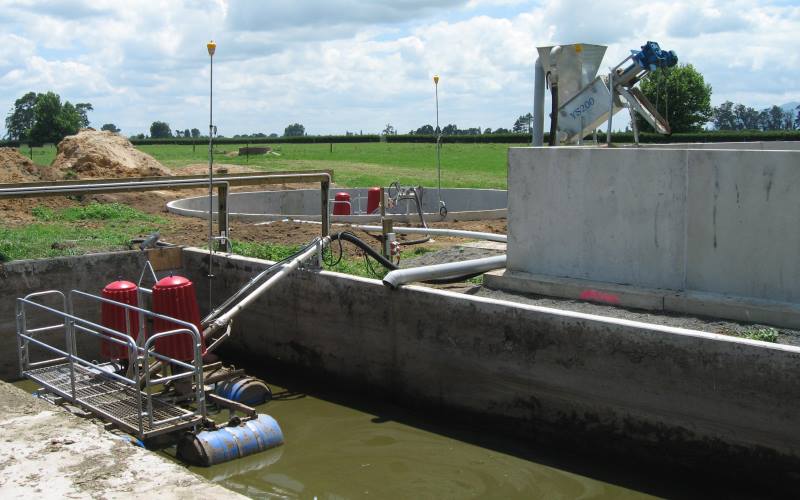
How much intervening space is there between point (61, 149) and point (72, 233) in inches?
668

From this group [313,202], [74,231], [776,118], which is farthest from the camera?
[776,118]

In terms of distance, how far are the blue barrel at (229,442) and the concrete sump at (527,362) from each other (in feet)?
7.04

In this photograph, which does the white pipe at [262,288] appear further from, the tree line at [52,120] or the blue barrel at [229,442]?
the tree line at [52,120]

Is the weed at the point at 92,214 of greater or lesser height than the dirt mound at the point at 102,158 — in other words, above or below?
below

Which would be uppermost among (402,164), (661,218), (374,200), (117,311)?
(402,164)

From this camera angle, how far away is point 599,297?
1008cm

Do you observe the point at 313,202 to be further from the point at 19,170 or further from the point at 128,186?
the point at 128,186

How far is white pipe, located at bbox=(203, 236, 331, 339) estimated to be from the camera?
10688mm

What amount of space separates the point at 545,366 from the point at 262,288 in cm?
380

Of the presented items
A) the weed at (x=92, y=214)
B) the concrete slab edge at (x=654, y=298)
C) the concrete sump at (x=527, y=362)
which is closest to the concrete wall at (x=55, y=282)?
the concrete sump at (x=527, y=362)

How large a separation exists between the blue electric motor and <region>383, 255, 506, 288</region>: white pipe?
303cm

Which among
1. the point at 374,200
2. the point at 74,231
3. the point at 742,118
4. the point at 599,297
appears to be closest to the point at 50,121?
the point at 742,118

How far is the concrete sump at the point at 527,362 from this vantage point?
798cm

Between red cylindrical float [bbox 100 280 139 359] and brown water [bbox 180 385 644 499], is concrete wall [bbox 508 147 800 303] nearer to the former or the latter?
brown water [bbox 180 385 644 499]
